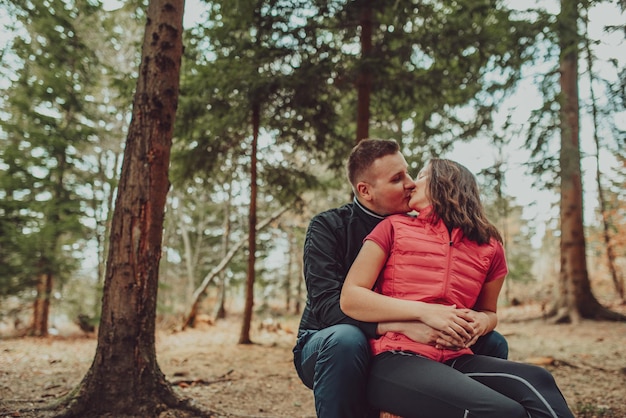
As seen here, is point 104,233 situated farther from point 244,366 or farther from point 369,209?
point 369,209

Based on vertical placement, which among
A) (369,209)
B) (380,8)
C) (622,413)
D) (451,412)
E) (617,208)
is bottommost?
(622,413)

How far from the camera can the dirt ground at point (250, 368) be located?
4363 mm

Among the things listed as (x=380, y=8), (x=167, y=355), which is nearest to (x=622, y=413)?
(x=380, y=8)

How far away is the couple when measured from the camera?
6.26 feet

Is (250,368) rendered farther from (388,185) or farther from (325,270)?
(388,185)

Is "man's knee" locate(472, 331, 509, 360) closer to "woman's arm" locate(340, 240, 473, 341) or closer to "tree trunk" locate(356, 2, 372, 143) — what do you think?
"woman's arm" locate(340, 240, 473, 341)

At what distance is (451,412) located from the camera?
182 cm

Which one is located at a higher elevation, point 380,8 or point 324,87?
point 380,8

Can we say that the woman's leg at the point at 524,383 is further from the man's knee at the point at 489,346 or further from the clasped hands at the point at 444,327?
the man's knee at the point at 489,346

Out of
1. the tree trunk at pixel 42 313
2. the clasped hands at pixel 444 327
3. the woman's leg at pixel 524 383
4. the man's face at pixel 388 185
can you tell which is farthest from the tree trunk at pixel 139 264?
the tree trunk at pixel 42 313

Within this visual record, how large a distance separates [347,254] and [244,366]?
4.97 meters

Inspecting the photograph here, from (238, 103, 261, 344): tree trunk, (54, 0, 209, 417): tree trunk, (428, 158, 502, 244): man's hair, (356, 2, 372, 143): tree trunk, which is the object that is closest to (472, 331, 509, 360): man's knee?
(428, 158, 502, 244): man's hair

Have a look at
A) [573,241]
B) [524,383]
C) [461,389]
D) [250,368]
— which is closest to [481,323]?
[524,383]

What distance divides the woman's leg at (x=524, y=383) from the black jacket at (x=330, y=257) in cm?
56
